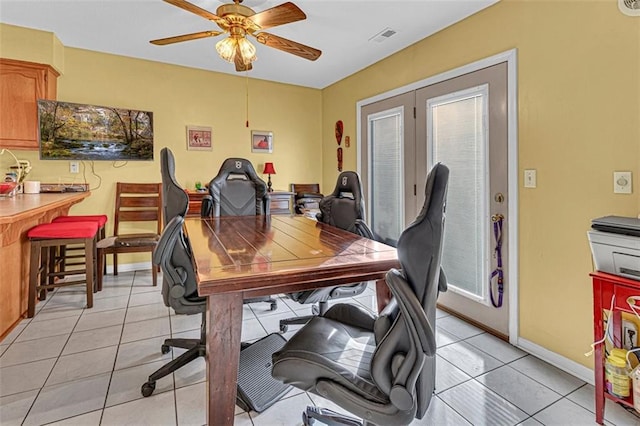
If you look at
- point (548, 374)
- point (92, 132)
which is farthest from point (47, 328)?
point (548, 374)

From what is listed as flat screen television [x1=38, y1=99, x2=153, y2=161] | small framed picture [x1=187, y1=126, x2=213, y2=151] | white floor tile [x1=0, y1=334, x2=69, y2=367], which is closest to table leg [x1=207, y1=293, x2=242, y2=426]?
white floor tile [x1=0, y1=334, x2=69, y2=367]

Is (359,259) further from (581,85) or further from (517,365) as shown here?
(581,85)

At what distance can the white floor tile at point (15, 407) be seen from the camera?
5.24 ft

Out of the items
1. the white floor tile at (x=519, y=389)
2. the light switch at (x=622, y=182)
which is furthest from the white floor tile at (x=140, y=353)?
the light switch at (x=622, y=182)

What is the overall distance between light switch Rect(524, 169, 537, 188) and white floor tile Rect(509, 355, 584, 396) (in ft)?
3.83

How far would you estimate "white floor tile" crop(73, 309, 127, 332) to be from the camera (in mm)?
2582

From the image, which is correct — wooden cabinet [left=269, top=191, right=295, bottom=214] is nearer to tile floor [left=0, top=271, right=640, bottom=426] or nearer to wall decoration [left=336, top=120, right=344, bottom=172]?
wall decoration [left=336, top=120, right=344, bottom=172]

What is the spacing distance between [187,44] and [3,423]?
3.42 metres

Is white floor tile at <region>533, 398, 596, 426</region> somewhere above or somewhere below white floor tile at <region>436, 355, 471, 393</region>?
below

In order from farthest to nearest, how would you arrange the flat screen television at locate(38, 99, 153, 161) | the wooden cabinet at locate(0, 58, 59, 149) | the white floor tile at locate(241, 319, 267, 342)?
the flat screen television at locate(38, 99, 153, 161) < the wooden cabinet at locate(0, 58, 59, 149) < the white floor tile at locate(241, 319, 267, 342)

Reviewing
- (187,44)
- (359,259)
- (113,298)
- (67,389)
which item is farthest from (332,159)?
(67,389)

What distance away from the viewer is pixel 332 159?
4965 millimetres

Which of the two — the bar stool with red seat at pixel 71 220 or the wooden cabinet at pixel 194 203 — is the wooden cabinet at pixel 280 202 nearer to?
the wooden cabinet at pixel 194 203

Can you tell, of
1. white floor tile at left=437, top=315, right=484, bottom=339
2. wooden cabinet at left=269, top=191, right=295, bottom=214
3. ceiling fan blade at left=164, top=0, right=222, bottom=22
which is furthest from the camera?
wooden cabinet at left=269, top=191, right=295, bottom=214
